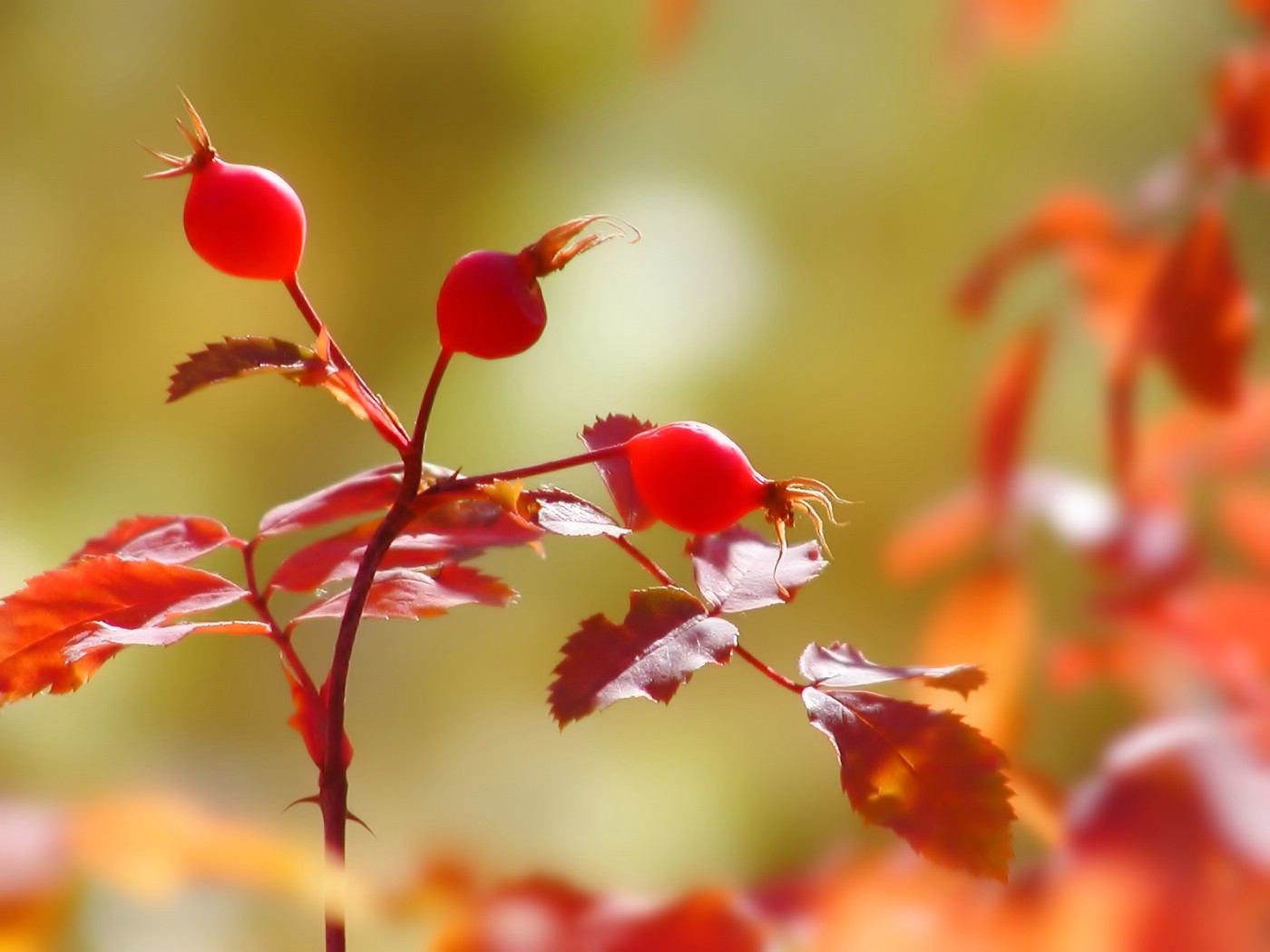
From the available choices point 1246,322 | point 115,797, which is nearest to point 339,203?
point 115,797

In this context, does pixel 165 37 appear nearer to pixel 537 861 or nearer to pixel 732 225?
pixel 732 225

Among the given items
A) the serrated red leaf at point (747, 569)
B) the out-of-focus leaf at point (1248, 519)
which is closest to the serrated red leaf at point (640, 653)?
the serrated red leaf at point (747, 569)

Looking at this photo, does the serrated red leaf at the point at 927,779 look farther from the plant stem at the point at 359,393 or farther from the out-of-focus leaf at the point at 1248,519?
the out-of-focus leaf at the point at 1248,519

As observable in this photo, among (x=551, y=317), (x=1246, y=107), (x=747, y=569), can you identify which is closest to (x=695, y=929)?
(x=747, y=569)

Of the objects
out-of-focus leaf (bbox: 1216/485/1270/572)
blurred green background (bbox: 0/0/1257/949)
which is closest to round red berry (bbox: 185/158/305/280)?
blurred green background (bbox: 0/0/1257/949)

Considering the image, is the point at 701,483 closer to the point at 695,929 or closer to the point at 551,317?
the point at 695,929

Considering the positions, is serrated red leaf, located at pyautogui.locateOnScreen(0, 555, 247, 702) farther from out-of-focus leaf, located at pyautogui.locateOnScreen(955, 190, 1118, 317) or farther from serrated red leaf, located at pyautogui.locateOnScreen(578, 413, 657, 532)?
out-of-focus leaf, located at pyautogui.locateOnScreen(955, 190, 1118, 317)

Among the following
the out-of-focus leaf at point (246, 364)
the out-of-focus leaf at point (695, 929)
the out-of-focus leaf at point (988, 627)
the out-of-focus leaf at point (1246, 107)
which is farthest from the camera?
the out-of-focus leaf at point (988, 627)
